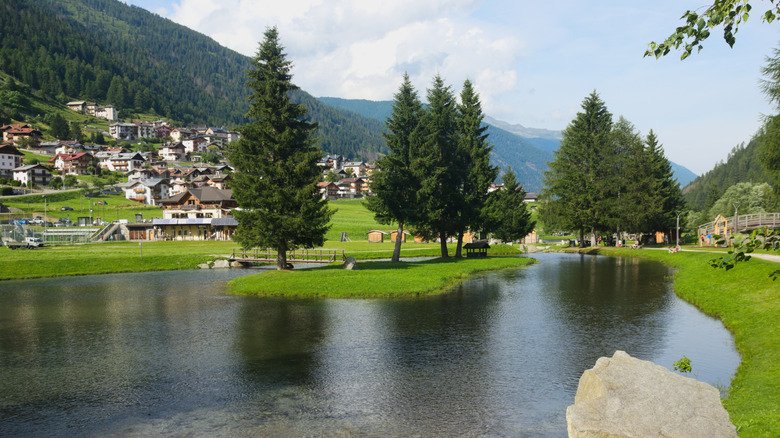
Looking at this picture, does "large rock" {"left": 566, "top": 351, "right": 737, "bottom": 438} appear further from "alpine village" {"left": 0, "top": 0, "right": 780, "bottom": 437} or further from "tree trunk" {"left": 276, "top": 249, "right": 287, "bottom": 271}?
"tree trunk" {"left": 276, "top": 249, "right": 287, "bottom": 271}

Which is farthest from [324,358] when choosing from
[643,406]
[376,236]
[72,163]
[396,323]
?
[72,163]

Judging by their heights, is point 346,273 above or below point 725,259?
below

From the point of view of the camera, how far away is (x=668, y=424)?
31.9 feet

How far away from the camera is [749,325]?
24594 mm

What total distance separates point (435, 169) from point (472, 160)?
9.60m

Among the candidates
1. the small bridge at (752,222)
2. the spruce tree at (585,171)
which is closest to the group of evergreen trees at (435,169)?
the spruce tree at (585,171)

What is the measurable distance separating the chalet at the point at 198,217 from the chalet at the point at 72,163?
87207 mm

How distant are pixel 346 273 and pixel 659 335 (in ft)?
90.6

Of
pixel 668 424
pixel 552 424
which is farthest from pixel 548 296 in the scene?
pixel 668 424

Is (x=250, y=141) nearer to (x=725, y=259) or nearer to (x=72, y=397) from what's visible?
(x=72, y=397)

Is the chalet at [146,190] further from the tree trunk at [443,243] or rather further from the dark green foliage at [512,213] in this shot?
the tree trunk at [443,243]

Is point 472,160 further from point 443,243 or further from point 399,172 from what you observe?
point 399,172

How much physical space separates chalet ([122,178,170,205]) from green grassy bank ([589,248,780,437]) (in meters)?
163

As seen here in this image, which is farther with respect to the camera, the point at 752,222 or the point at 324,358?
the point at 752,222
